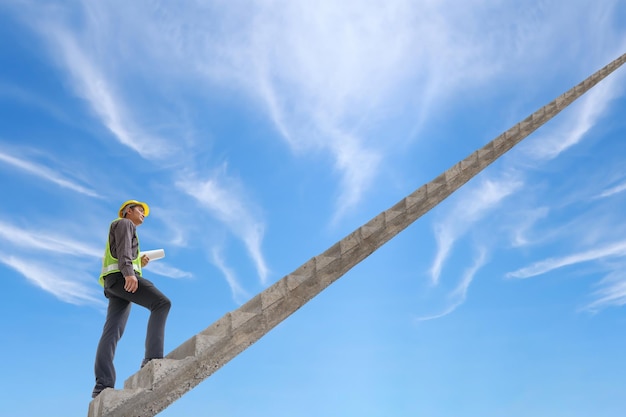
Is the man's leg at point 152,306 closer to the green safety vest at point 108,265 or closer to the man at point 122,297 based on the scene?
the man at point 122,297

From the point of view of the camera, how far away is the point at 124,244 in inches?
292

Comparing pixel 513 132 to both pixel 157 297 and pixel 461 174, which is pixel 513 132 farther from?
pixel 157 297

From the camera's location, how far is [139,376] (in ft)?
20.3

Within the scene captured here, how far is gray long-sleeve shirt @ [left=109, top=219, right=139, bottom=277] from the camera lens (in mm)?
7340

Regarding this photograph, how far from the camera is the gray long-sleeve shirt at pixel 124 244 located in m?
7.34

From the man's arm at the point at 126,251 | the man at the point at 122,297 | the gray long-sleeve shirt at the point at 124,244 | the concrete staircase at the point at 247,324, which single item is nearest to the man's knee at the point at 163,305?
the man at the point at 122,297

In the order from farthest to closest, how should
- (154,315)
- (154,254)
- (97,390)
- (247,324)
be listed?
(154,254)
(154,315)
(97,390)
(247,324)

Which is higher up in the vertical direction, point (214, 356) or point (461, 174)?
point (461, 174)

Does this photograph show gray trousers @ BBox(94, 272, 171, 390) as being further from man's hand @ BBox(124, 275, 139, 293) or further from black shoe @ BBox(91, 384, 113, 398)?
man's hand @ BBox(124, 275, 139, 293)

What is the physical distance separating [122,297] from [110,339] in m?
0.56

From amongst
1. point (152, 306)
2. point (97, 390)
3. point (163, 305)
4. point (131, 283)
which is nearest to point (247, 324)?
point (163, 305)

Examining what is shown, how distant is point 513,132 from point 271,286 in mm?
5784

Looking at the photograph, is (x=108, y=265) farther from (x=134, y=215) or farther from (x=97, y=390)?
(x=97, y=390)

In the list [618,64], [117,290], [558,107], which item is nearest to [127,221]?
[117,290]
